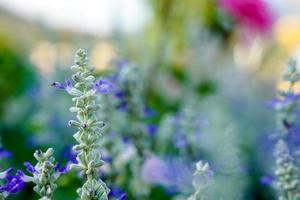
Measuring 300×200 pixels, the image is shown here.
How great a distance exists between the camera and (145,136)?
1.03 m

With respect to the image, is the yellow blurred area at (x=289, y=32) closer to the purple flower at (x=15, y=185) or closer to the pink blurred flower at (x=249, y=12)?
the pink blurred flower at (x=249, y=12)

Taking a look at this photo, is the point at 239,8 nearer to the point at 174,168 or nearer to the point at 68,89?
the point at 174,168

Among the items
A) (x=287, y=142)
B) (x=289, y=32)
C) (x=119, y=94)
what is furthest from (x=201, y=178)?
(x=289, y=32)

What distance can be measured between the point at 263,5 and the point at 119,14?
27.0 inches

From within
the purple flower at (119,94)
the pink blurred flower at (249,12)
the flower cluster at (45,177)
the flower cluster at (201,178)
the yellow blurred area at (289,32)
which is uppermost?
the yellow blurred area at (289,32)

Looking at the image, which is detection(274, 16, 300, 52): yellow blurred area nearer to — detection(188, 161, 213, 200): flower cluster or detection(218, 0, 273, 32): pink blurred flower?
detection(218, 0, 273, 32): pink blurred flower

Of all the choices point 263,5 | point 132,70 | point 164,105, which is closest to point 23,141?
point 164,105

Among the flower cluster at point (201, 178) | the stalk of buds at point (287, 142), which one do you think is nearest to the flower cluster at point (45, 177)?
the flower cluster at point (201, 178)

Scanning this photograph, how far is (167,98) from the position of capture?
2.45 metres

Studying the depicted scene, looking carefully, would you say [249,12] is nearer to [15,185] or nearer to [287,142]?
[287,142]

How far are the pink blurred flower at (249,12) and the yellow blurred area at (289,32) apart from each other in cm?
167

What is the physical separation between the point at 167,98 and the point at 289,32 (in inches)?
108

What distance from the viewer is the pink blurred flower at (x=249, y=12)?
2.47 metres

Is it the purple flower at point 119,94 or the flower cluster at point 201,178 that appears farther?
the purple flower at point 119,94
